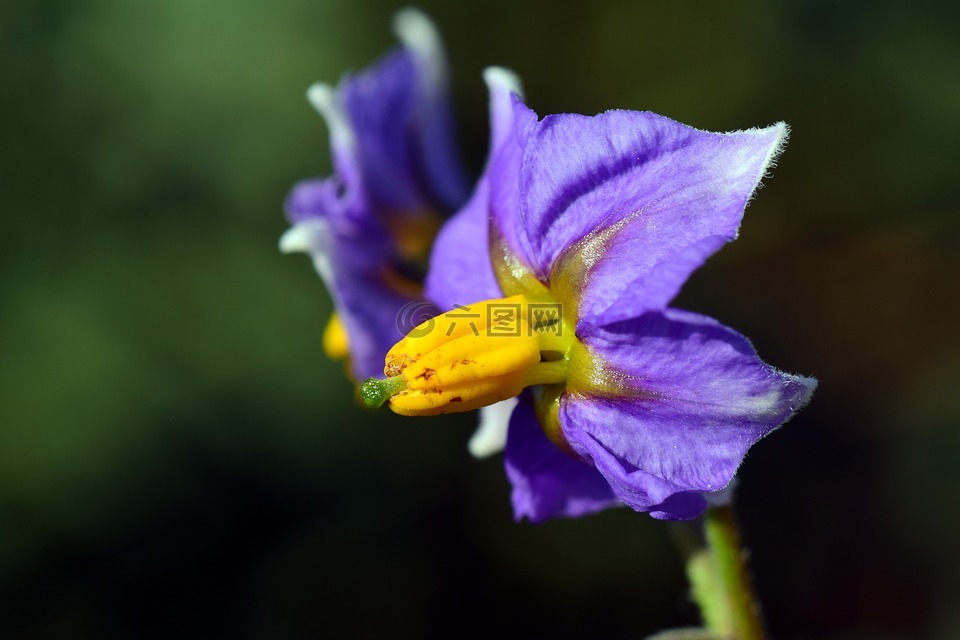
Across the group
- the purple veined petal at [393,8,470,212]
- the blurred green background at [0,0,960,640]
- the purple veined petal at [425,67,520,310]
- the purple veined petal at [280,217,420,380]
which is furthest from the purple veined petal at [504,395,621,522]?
the blurred green background at [0,0,960,640]

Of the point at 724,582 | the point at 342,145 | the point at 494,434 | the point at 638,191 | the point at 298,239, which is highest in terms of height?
the point at 342,145

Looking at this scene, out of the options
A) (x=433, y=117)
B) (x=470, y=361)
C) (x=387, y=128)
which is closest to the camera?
(x=470, y=361)

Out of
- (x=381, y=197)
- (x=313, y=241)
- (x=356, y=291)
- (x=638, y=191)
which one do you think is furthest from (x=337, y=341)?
(x=638, y=191)

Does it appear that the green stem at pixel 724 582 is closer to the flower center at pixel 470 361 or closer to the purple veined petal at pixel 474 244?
the flower center at pixel 470 361

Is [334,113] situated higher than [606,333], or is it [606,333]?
[334,113]

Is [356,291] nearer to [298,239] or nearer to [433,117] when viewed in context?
[298,239]

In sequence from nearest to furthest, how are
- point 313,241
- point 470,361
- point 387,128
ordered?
1. point 470,361
2. point 313,241
3. point 387,128

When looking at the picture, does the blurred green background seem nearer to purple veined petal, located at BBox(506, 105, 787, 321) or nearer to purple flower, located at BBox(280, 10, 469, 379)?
purple flower, located at BBox(280, 10, 469, 379)

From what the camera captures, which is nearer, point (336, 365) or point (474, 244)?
point (474, 244)
